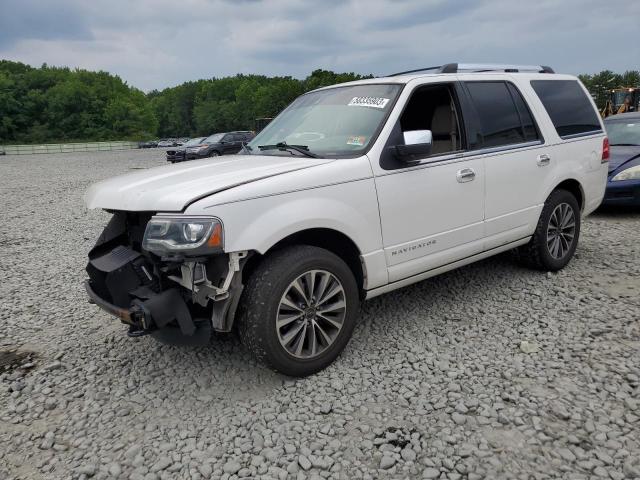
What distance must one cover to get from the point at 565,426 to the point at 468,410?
50 cm

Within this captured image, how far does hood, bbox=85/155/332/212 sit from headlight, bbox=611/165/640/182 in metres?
6.22

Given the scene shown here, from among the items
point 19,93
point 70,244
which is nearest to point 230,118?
point 19,93

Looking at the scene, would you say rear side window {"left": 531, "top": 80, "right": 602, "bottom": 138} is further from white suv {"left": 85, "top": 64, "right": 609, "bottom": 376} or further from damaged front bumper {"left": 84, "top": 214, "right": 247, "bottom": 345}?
damaged front bumper {"left": 84, "top": 214, "right": 247, "bottom": 345}

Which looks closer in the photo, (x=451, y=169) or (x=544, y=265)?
(x=451, y=169)

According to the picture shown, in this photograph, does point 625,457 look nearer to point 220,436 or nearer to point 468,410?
point 468,410

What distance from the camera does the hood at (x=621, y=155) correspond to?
25.3 feet

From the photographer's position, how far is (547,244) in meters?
4.86

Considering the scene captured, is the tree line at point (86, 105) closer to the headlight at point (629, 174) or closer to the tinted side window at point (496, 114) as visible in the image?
the headlight at point (629, 174)

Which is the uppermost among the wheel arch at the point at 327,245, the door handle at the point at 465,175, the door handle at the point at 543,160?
the door handle at the point at 465,175

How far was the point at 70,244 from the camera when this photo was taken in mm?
7430

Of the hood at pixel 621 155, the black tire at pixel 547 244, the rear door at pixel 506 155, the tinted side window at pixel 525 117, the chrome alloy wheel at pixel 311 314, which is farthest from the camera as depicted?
the hood at pixel 621 155

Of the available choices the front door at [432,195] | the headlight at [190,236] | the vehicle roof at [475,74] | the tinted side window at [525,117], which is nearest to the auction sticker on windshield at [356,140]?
the front door at [432,195]

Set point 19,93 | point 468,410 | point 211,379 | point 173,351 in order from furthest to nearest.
Result: 1. point 19,93
2. point 173,351
3. point 211,379
4. point 468,410

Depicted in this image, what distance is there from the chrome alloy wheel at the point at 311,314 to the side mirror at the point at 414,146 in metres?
0.98
